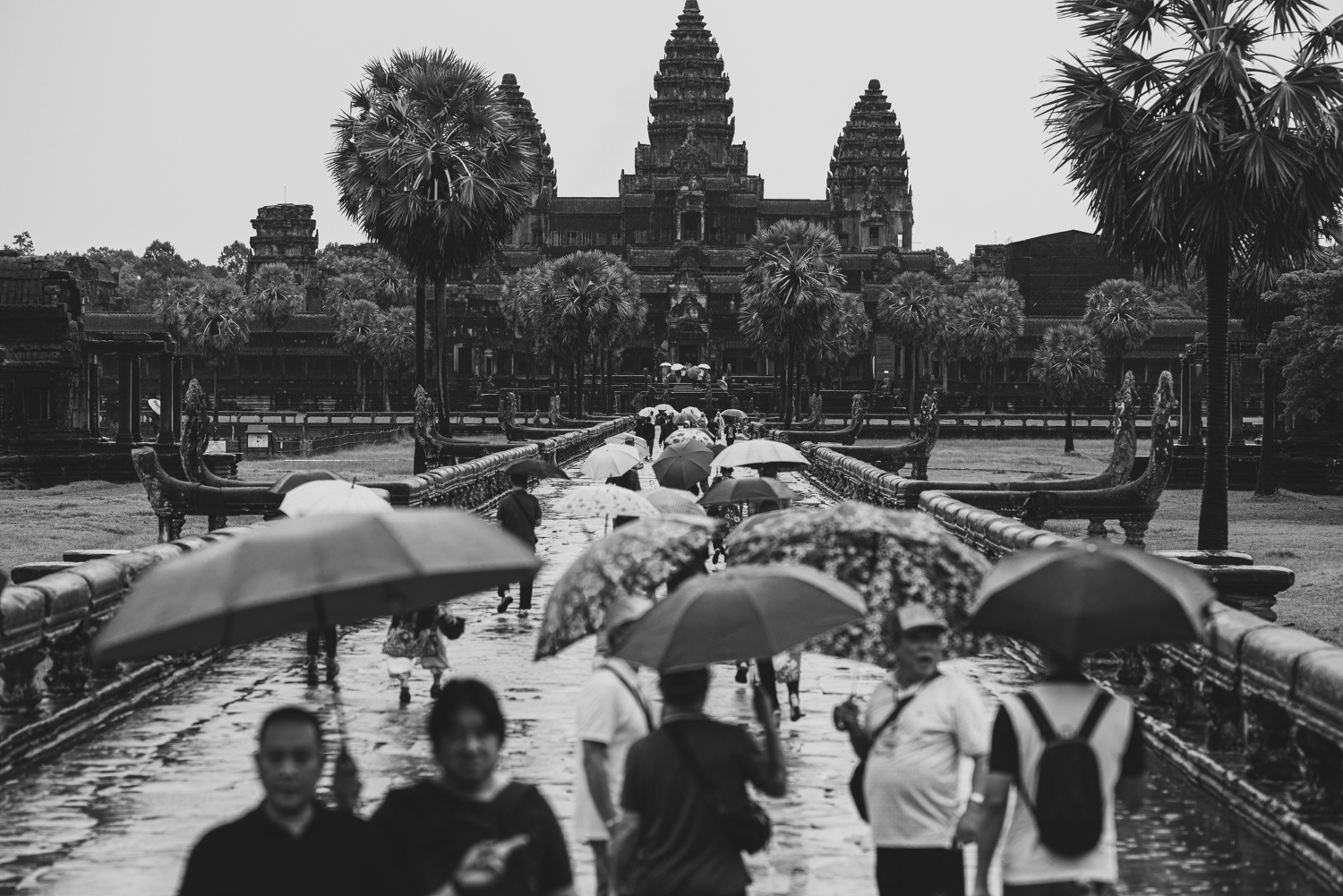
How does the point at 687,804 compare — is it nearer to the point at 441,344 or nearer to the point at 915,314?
the point at 441,344

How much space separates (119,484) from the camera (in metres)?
41.7

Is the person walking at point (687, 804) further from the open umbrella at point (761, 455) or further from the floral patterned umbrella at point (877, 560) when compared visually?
the open umbrella at point (761, 455)

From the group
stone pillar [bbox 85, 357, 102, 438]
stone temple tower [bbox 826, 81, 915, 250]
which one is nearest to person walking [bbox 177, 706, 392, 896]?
stone pillar [bbox 85, 357, 102, 438]

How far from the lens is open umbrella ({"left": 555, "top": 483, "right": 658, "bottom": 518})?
13.2 metres

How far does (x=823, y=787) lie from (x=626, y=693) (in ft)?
12.1

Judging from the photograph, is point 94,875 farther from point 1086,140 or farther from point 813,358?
point 813,358

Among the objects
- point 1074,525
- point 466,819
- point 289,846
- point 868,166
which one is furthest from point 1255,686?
point 868,166

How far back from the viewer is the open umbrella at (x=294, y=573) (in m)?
5.52

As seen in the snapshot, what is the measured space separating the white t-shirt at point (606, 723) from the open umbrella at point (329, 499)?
5.20 meters

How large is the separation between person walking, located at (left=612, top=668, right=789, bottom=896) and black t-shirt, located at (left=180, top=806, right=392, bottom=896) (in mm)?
1165

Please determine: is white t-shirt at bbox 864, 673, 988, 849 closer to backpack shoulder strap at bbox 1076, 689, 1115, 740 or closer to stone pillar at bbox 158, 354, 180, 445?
backpack shoulder strap at bbox 1076, 689, 1115, 740

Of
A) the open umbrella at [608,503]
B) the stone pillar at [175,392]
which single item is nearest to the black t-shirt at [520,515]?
the open umbrella at [608,503]

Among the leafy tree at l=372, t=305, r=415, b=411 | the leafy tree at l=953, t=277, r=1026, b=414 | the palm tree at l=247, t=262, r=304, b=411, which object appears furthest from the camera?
the palm tree at l=247, t=262, r=304, b=411

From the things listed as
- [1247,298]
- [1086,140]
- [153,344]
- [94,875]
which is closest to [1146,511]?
[1086,140]
